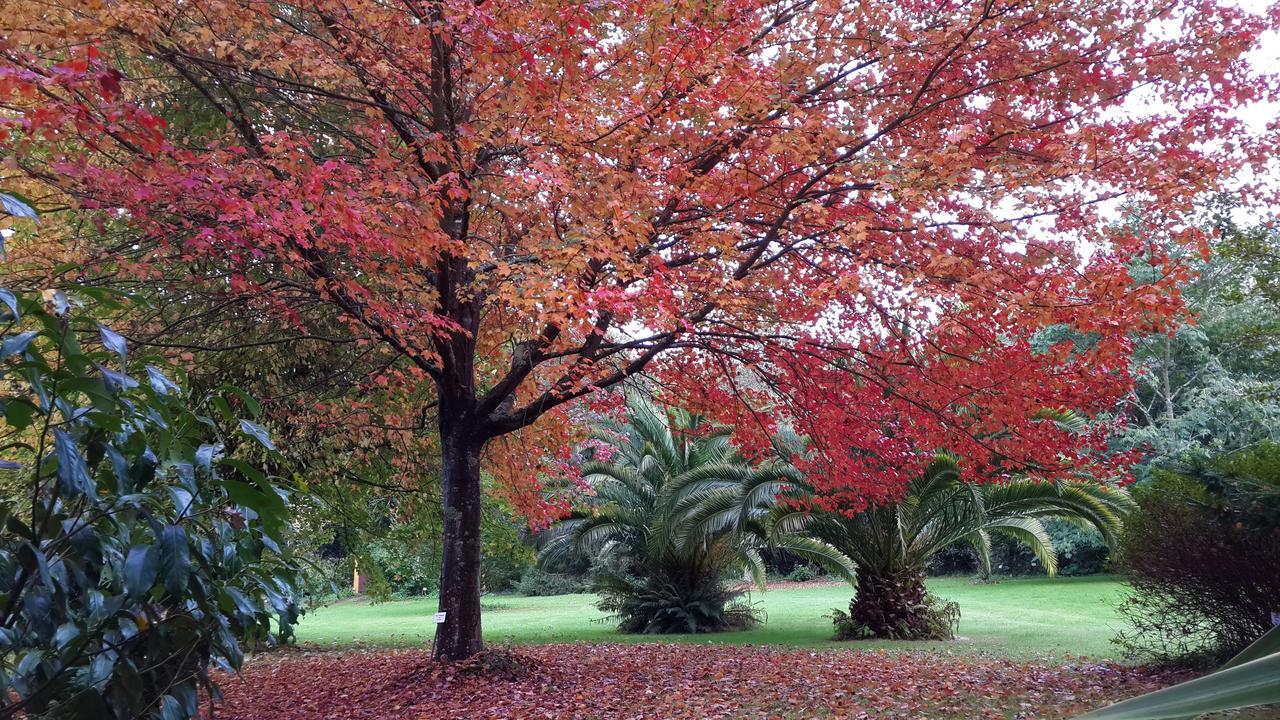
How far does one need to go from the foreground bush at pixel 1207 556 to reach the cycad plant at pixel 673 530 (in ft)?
19.3

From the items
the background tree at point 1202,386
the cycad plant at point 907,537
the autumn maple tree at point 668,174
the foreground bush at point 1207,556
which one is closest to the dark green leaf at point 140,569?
Answer: the autumn maple tree at point 668,174

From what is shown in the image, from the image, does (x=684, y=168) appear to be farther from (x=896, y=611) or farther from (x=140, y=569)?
(x=896, y=611)

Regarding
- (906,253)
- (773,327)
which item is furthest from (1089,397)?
(773,327)

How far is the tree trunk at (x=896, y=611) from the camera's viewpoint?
1369cm

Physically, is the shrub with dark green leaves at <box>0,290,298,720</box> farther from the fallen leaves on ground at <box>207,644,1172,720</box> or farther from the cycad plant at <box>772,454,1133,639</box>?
the cycad plant at <box>772,454,1133,639</box>

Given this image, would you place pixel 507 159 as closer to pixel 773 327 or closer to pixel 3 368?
pixel 773 327

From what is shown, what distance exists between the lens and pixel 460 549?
969 centimetres

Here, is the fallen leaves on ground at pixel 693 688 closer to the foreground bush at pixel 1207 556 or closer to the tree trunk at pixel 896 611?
the foreground bush at pixel 1207 556

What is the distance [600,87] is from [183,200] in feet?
13.0

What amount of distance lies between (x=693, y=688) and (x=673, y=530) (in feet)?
18.9

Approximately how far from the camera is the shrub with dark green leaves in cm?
203

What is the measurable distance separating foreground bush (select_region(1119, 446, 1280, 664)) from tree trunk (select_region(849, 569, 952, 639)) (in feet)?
16.3

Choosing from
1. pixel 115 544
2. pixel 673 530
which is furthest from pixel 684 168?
pixel 673 530

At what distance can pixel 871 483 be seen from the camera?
10.3 meters
